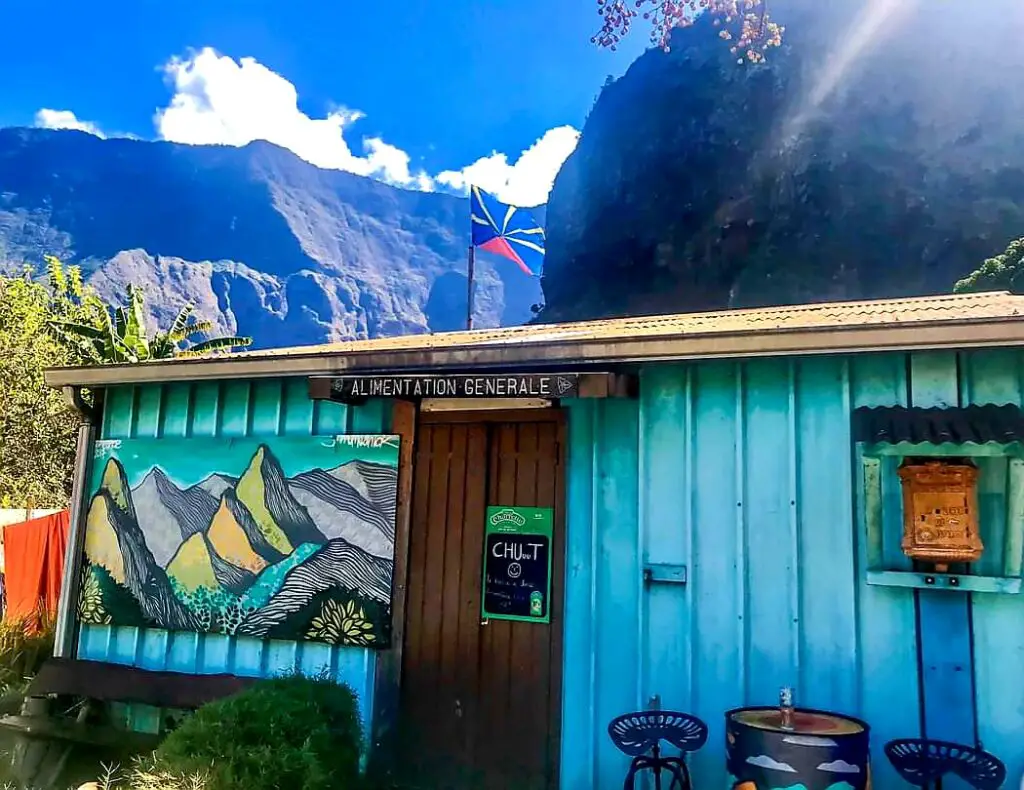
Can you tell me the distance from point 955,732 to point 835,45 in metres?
40.2

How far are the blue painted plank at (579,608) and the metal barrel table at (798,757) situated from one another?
1177 mm

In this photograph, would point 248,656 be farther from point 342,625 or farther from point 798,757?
point 798,757

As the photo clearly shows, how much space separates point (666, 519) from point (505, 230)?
947cm

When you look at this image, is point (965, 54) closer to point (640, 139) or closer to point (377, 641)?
point (640, 139)

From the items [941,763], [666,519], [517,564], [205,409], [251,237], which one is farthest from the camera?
[251,237]

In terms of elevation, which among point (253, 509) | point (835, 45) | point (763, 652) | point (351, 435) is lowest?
point (763, 652)

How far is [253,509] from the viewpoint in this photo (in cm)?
594

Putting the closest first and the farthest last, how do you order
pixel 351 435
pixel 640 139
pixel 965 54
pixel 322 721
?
pixel 322 721 → pixel 351 435 → pixel 965 54 → pixel 640 139

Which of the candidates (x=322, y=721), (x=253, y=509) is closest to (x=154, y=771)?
(x=322, y=721)

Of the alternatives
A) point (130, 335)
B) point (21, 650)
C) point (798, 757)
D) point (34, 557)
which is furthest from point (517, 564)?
point (130, 335)

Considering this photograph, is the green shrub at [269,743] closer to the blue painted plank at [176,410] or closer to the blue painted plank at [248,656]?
the blue painted plank at [248,656]

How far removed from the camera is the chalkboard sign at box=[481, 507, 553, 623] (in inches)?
202

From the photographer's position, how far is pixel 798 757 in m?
3.57

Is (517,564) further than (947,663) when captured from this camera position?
Yes
